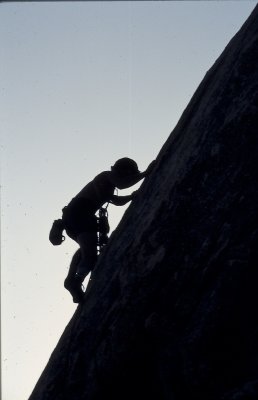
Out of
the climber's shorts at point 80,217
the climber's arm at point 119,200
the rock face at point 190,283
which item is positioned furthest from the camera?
the climber's arm at point 119,200

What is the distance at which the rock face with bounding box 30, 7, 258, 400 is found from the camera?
19.6ft

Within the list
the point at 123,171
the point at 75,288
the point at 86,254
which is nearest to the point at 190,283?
the point at 86,254

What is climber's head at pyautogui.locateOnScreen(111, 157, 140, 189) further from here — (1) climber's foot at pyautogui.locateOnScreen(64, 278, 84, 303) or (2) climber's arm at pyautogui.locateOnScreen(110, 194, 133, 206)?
(1) climber's foot at pyautogui.locateOnScreen(64, 278, 84, 303)

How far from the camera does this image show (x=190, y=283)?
20.7 ft

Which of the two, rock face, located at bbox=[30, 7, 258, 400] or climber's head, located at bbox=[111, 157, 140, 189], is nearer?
rock face, located at bbox=[30, 7, 258, 400]

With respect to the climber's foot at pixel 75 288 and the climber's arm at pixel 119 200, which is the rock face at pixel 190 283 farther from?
the climber's arm at pixel 119 200

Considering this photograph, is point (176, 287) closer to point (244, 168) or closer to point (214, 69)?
point (244, 168)

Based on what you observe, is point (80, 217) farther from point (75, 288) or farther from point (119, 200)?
point (75, 288)

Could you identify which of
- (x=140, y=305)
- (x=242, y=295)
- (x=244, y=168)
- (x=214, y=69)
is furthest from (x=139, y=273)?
(x=214, y=69)

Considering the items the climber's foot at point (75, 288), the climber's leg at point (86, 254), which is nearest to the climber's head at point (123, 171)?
the climber's leg at point (86, 254)

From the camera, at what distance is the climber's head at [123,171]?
9.10 meters

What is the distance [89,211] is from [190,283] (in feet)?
11.0

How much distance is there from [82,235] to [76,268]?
708 millimetres

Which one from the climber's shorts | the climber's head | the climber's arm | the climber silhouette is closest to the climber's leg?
the climber silhouette
